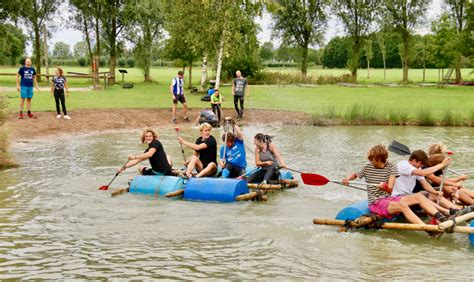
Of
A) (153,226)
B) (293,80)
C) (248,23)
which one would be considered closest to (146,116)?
(248,23)

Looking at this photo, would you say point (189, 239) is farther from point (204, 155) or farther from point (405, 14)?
point (405, 14)

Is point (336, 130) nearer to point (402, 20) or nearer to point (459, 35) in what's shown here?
point (459, 35)

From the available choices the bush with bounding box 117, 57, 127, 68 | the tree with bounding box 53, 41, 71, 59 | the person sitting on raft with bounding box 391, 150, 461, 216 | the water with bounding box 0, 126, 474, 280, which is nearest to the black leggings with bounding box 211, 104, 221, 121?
the water with bounding box 0, 126, 474, 280

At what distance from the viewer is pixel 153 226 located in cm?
912

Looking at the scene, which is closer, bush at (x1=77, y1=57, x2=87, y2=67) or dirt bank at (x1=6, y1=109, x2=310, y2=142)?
dirt bank at (x1=6, y1=109, x2=310, y2=142)

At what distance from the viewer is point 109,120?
22.1 meters

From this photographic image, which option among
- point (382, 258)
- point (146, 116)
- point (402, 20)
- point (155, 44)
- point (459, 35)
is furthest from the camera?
point (402, 20)

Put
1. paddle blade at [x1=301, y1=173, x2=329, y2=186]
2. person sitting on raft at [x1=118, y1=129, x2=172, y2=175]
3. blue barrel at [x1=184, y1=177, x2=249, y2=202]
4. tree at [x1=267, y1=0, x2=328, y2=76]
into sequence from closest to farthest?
paddle blade at [x1=301, y1=173, x2=329, y2=186], blue barrel at [x1=184, y1=177, x2=249, y2=202], person sitting on raft at [x1=118, y1=129, x2=172, y2=175], tree at [x1=267, y1=0, x2=328, y2=76]

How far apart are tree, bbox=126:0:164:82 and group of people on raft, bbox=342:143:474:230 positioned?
A: 118ft

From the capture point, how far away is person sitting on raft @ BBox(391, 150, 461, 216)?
8539 mm

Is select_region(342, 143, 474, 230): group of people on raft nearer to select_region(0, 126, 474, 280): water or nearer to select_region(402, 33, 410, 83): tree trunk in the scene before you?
select_region(0, 126, 474, 280): water

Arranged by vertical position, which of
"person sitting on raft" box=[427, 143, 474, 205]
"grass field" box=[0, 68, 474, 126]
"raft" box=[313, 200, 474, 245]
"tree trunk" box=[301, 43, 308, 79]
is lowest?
"raft" box=[313, 200, 474, 245]

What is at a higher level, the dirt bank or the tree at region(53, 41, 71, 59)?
the tree at region(53, 41, 71, 59)

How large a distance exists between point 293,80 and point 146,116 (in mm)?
28401
